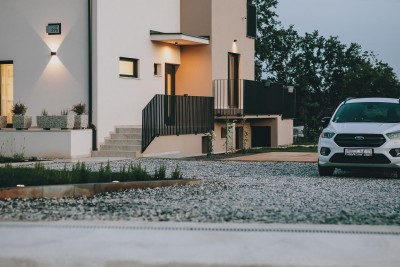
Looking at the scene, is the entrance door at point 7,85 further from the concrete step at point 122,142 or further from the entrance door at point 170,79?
the entrance door at point 170,79

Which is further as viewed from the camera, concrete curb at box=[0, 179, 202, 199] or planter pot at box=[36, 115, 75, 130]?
planter pot at box=[36, 115, 75, 130]

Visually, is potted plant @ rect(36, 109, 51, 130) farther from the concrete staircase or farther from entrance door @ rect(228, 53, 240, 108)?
entrance door @ rect(228, 53, 240, 108)

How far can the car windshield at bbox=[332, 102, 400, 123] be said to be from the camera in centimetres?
1558

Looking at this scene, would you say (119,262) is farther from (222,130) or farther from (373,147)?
(222,130)

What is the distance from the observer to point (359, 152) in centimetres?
1445

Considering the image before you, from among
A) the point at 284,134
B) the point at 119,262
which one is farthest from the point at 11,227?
the point at 284,134

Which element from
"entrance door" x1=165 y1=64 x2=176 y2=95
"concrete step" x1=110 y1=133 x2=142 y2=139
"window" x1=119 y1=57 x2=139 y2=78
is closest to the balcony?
"entrance door" x1=165 y1=64 x2=176 y2=95

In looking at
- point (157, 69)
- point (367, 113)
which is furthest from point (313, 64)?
point (367, 113)

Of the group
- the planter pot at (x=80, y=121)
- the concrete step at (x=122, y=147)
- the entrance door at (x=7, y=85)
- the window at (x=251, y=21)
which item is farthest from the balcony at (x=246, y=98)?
the entrance door at (x=7, y=85)

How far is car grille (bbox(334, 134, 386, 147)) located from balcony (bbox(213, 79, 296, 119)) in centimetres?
1220

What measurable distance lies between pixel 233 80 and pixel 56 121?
33.0 ft

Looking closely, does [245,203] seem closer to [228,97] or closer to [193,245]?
[193,245]

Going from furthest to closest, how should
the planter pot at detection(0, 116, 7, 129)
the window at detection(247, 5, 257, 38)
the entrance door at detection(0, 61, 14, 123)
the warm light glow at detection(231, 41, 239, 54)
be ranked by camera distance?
the window at detection(247, 5, 257, 38) → the warm light glow at detection(231, 41, 239, 54) → the entrance door at detection(0, 61, 14, 123) → the planter pot at detection(0, 116, 7, 129)

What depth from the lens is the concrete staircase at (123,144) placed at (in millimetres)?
21219
